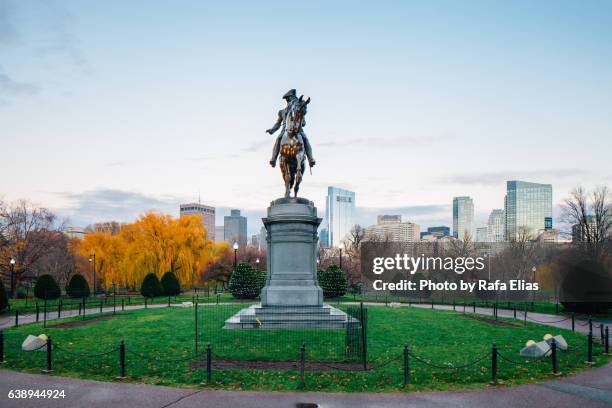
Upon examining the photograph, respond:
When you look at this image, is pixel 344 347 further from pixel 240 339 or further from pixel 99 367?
pixel 99 367

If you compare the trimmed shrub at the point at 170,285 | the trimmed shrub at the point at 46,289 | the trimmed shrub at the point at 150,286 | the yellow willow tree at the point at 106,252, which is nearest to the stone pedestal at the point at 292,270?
the trimmed shrub at the point at 150,286

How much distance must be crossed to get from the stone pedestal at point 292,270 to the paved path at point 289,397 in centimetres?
1011

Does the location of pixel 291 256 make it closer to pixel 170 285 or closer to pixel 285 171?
pixel 285 171

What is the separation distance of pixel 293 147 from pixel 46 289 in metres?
33.7

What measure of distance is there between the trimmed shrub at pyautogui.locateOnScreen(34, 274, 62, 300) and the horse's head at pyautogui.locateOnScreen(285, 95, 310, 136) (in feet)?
109

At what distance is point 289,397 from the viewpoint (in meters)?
11.1

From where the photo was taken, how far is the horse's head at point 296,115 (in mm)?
24594

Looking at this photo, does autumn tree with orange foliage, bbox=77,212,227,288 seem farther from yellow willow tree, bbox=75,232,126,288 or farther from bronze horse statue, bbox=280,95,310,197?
bronze horse statue, bbox=280,95,310,197

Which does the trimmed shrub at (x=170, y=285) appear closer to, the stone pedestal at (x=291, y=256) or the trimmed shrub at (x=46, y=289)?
the trimmed shrub at (x=46, y=289)

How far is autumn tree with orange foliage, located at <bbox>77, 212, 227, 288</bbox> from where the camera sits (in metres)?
55.9

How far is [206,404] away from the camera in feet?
34.6

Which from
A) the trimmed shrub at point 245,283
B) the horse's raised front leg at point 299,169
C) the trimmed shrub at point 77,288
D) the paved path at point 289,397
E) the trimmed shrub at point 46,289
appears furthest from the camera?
the trimmed shrub at point 77,288

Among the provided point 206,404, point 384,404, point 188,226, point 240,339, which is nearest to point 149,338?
point 240,339

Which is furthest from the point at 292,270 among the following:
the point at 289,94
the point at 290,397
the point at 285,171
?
the point at 290,397
